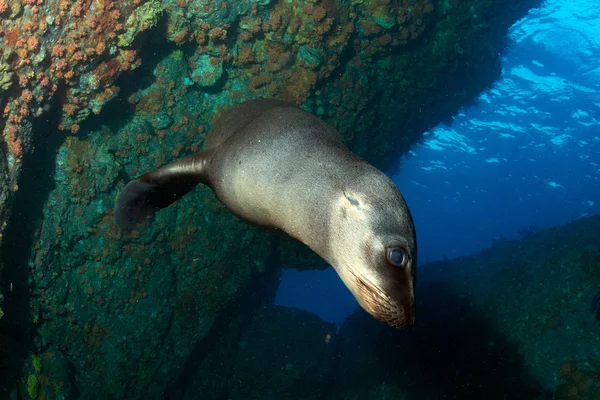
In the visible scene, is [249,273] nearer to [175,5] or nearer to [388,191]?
[175,5]

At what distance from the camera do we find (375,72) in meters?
7.93

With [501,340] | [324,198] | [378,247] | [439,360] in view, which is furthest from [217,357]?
[378,247]

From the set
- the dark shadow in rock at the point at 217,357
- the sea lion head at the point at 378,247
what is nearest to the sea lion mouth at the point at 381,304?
the sea lion head at the point at 378,247

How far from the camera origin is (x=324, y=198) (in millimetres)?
2105

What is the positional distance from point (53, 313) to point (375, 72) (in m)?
7.41

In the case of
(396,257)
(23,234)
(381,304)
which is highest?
(396,257)

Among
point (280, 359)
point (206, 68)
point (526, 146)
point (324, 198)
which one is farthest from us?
point (526, 146)

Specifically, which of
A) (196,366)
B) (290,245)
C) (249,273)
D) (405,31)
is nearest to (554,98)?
(405,31)

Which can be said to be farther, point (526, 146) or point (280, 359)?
point (526, 146)

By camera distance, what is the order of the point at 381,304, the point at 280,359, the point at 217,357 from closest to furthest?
the point at 381,304 < the point at 217,357 < the point at 280,359

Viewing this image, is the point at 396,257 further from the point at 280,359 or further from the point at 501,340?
the point at 280,359

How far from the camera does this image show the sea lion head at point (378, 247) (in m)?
1.74

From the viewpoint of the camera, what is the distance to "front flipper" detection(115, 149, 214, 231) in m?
3.52

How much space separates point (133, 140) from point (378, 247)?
5.20 metres
